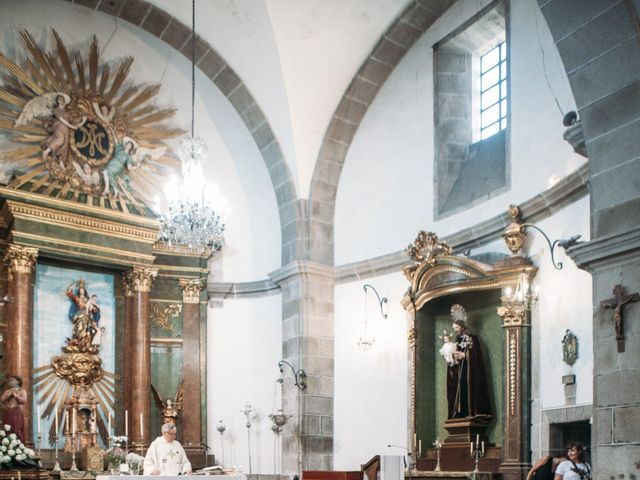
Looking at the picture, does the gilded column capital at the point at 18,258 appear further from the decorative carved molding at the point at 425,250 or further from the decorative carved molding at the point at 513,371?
the decorative carved molding at the point at 513,371

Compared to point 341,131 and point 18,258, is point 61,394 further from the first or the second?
point 341,131

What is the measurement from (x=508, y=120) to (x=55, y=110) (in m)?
6.90

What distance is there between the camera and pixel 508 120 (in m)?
12.5

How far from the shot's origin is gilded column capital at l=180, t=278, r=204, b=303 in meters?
15.2

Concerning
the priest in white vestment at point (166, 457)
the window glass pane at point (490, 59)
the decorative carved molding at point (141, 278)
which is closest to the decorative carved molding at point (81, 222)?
the decorative carved molding at point (141, 278)

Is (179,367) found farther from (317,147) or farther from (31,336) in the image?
(317,147)

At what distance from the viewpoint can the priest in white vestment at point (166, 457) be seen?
9719 millimetres

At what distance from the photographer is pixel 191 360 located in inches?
591

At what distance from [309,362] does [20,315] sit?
14.9ft

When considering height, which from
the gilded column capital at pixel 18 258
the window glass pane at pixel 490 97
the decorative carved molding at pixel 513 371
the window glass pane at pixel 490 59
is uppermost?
the window glass pane at pixel 490 59

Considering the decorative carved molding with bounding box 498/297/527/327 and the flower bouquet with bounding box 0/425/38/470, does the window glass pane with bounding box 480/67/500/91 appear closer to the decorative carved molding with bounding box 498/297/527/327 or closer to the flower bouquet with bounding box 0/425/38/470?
the decorative carved molding with bounding box 498/297/527/327

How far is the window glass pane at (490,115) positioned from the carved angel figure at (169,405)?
6.48 meters

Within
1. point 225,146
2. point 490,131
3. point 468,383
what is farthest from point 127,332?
point 490,131

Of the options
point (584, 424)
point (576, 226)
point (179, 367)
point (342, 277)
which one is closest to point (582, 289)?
point (576, 226)
